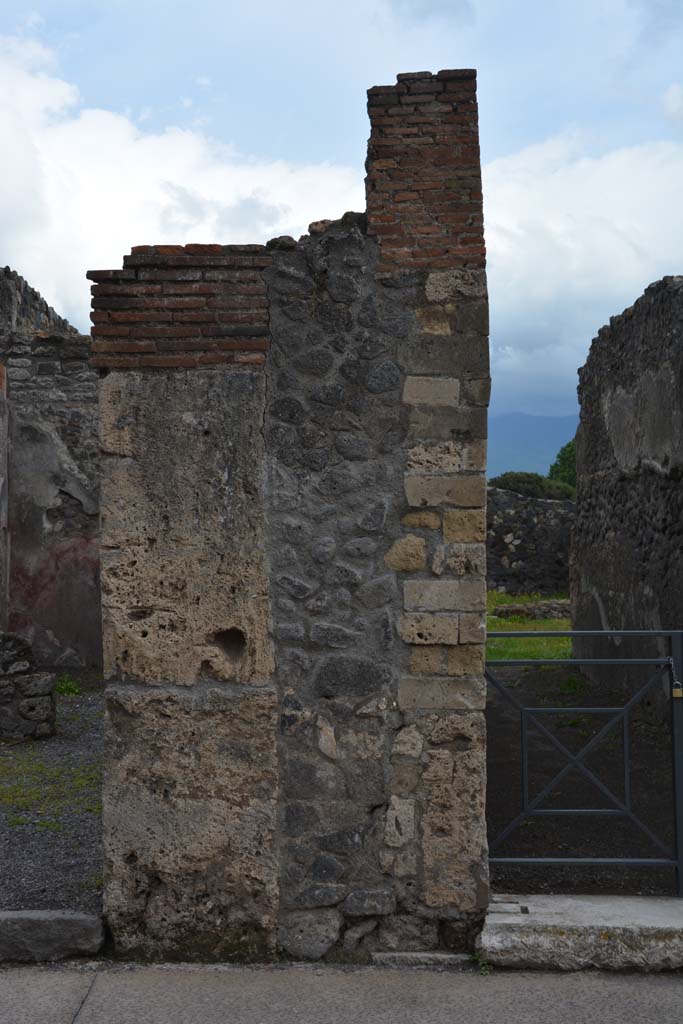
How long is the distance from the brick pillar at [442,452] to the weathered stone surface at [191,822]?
580mm

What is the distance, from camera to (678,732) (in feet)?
13.7

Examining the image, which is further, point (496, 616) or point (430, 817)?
point (496, 616)

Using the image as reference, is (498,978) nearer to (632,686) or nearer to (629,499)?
(632,686)

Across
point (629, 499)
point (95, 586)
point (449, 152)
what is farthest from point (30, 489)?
point (449, 152)

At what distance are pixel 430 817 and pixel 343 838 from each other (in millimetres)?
344

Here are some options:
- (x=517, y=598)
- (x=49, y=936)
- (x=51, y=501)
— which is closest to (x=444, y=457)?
(x=49, y=936)

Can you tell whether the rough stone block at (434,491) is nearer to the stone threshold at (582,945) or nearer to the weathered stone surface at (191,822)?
the weathered stone surface at (191,822)

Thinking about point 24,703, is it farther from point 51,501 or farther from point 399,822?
point 399,822

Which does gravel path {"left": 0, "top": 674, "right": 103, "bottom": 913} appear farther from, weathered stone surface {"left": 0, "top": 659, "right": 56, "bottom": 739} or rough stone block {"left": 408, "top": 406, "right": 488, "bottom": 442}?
rough stone block {"left": 408, "top": 406, "right": 488, "bottom": 442}

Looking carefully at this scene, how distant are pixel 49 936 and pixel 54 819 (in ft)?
6.18

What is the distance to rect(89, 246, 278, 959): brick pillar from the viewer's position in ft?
12.0

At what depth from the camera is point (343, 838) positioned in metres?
3.64

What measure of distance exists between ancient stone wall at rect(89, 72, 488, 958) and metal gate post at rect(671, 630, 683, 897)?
40.2 inches

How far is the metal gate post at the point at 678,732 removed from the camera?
4.10m
